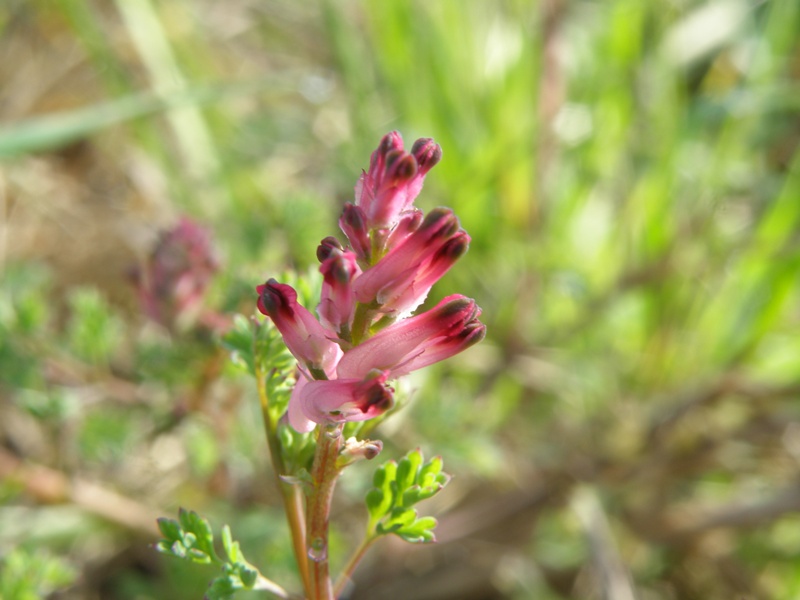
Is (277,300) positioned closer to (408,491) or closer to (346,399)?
(346,399)

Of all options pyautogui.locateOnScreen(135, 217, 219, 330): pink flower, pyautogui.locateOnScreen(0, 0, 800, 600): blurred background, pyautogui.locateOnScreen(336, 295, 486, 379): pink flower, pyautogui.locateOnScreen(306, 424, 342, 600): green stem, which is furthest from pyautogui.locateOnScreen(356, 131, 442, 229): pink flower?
pyautogui.locateOnScreen(135, 217, 219, 330): pink flower

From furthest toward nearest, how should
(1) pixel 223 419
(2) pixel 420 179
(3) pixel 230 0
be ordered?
(3) pixel 230 0 → (1) pixel 223 419 → (2) pixel 420 179

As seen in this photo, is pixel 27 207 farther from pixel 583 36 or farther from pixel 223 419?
pixel 583 36

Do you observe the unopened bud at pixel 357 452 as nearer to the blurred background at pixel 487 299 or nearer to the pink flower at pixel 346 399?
the pink flower at pixel 346 399

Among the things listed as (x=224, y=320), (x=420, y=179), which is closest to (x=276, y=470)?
(x=420, y=179)

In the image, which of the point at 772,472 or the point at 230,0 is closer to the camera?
the point at 772,472

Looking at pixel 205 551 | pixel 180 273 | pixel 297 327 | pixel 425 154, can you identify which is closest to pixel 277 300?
pixel 297 327
